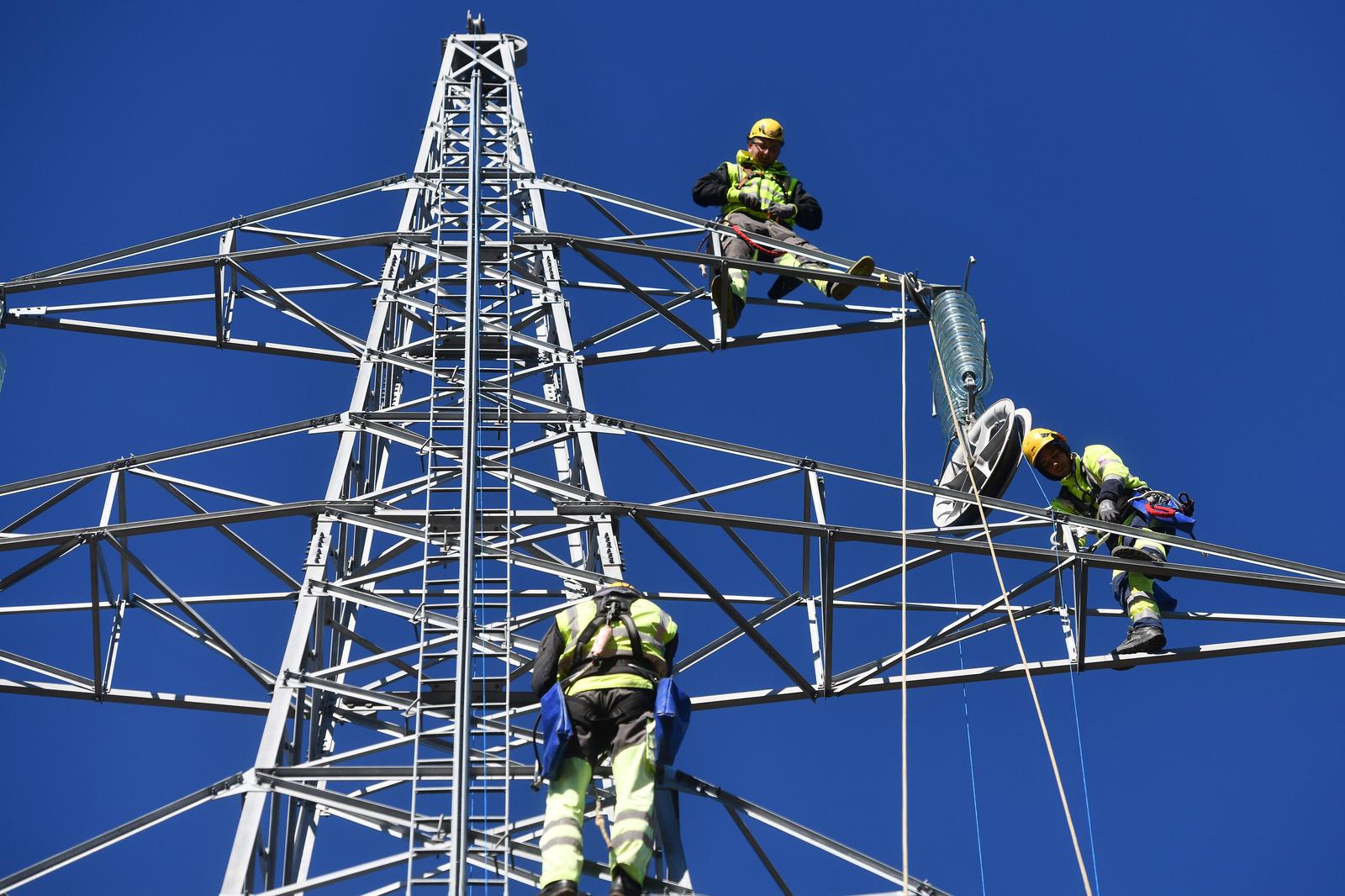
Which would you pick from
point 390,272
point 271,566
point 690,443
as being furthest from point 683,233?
point 271,566

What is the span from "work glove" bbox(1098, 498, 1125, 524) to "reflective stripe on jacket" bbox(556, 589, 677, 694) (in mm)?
6832

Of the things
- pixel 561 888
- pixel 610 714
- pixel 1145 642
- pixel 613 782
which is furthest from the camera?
pixel 1145 642

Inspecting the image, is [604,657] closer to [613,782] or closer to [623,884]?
[613,782]

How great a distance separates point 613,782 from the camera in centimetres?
1481

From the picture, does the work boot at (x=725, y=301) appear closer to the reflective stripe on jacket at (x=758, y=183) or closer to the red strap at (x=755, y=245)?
the red strap at (x=755, y=245)

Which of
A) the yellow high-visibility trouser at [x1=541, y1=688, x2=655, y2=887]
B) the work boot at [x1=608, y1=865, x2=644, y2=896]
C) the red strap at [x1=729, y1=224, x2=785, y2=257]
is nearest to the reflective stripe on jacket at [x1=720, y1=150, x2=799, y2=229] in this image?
the red strap at [x1=729, y1=224, x2=785, y2=257]

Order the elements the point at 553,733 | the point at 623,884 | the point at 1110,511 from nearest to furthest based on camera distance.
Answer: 1. the point at 623,884
2. the point at 553,733
3. the point at 1110,511

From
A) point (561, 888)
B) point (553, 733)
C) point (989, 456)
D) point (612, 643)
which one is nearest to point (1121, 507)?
point (989, 456)

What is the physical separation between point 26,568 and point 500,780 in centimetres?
532

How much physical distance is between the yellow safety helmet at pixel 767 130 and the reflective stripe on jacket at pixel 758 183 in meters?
0.29

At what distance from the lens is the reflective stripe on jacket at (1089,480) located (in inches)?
834

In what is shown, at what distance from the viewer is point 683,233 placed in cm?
2405

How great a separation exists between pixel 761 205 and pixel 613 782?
11.7m

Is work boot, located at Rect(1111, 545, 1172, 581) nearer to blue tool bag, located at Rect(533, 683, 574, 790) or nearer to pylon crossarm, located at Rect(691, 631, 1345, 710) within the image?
pylon crossarm, located at Rect(691, 631, 1345, 710)
